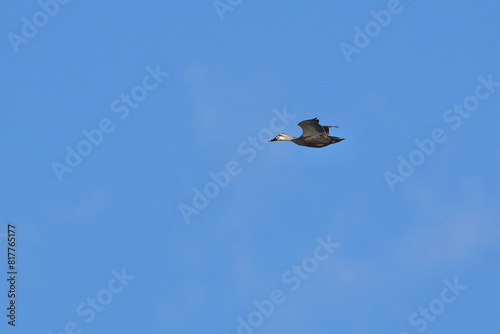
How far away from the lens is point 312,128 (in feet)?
276

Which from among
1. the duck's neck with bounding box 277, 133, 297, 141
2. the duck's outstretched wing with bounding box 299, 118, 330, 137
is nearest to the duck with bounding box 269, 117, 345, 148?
the duck's outstretched wing with bounding box 299, 118, 330, 137

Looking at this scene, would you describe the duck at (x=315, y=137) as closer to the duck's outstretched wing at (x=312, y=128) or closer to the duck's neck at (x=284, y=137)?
the duck's outstretched wing at (x=312, y=128)

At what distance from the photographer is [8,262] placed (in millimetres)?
87000

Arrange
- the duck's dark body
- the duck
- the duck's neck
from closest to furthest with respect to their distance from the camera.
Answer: the duck, the duck's dark body, the duck's neck

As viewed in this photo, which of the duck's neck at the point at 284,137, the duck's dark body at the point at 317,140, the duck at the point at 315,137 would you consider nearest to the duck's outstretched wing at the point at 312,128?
the duck at the point at 315,137

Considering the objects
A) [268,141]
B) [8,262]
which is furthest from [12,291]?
[268,141]

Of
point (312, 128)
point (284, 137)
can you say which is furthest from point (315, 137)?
point (284, 137)

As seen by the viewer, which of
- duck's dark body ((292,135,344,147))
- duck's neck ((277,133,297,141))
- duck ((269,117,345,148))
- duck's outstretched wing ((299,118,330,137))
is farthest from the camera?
duck's neck ((277,133,297,141))

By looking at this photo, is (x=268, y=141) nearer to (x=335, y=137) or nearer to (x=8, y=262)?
(x=335, y=137)

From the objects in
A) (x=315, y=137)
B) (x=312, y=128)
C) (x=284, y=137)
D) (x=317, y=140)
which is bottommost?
(x=317, y=140)

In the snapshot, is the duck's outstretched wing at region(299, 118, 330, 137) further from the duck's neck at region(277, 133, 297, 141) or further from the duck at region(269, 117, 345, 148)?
the duck's neck at region(277, 133, 297, 141)

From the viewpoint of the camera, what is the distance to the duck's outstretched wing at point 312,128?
83125 mm

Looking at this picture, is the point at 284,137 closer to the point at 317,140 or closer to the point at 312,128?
the point at 317,140

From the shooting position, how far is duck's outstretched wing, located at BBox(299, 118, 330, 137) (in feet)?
273
